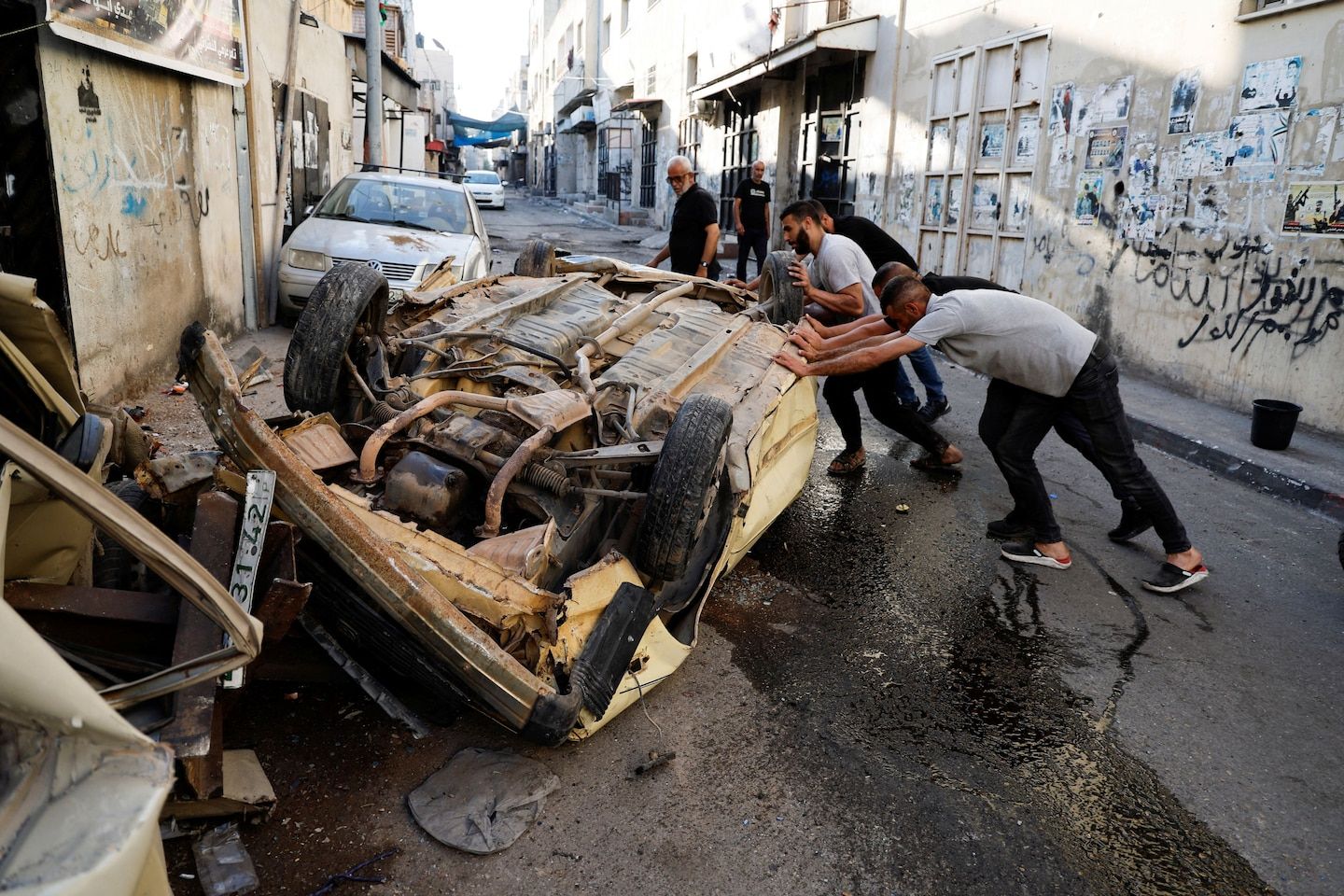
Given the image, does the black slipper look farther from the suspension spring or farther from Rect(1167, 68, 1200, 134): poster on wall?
Rect(1167, 68, 1200, 134): poster on wall

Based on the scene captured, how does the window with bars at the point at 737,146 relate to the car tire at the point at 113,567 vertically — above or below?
above

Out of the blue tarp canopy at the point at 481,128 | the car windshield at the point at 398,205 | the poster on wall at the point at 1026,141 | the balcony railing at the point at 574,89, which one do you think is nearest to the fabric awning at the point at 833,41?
the poster on wall at the point at 1026,141

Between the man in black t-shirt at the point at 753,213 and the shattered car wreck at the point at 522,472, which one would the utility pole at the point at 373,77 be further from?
the shattered car wreck at the point at 522,472

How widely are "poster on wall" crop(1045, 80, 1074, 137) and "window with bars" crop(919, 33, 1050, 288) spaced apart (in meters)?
0.20

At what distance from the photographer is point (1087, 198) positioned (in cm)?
948

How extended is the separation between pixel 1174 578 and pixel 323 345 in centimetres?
423

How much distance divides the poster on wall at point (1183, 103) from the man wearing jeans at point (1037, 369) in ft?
15.5

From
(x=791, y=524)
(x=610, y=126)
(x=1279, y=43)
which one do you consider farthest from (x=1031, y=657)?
(x=610, y=126)

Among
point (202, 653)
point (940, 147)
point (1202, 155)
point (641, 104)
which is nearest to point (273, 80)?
point (940, 147)

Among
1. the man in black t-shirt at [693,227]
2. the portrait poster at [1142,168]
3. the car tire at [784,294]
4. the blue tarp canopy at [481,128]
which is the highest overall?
the blue tarp canopy at [481,128]

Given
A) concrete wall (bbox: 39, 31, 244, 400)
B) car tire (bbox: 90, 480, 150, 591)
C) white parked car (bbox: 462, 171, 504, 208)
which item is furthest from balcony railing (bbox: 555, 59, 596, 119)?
car tire (bbox: 90, 480, 150, 591)

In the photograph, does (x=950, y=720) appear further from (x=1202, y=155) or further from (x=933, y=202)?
(x=933, y=202)

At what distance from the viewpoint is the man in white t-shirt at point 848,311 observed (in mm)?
6039

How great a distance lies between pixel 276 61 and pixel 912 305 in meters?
9.75
